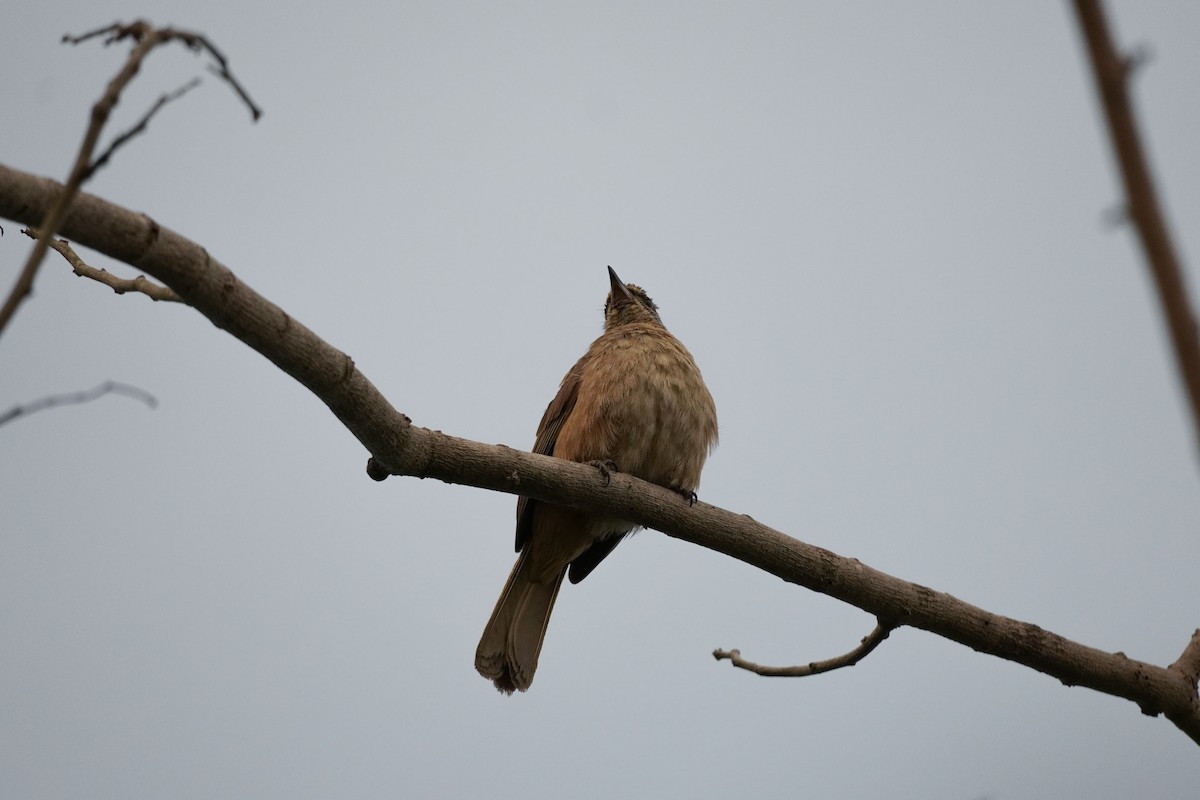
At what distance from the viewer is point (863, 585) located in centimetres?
441

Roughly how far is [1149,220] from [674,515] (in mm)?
3740

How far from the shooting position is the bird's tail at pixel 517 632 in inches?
238

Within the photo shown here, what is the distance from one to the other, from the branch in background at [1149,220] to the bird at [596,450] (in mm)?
4577

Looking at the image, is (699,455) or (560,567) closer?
(699,455)

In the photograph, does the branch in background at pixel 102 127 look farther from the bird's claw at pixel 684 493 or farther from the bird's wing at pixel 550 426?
the bird's wing at pixel 550 426

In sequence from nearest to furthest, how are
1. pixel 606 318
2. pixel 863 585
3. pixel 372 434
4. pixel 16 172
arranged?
pixel 16 172 → pixel 372 434 → pixel 863 585 → pixel 606 318

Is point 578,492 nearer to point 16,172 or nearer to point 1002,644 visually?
point 1002,644

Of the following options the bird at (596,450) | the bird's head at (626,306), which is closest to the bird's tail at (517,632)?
the bird at (596,450)

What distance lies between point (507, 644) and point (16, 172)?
4.03 metres

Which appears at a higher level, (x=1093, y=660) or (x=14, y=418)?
(x=1093, y=660)

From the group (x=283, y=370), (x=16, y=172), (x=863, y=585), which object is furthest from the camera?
(x=863, y=585)

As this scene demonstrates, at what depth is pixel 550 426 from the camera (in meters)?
6.45

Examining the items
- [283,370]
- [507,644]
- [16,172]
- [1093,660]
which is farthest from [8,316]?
[507,644]

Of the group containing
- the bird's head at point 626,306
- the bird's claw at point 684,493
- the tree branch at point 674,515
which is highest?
the bird's head at point 626,306
